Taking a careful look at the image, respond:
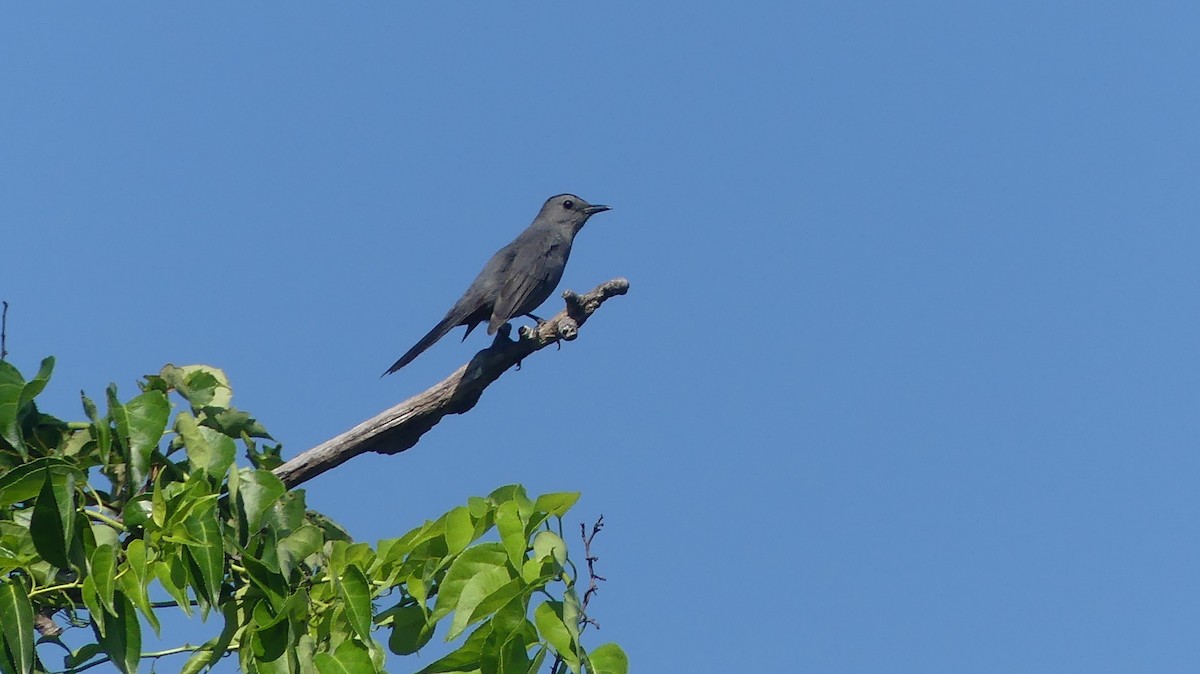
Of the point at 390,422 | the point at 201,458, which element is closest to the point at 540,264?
the point at 390,422

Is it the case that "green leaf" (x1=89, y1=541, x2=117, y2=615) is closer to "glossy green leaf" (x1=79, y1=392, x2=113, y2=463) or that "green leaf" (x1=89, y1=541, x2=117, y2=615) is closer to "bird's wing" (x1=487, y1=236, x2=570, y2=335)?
"glossy green leaf" (x1=79, y1=392, x2=113, y2=463)

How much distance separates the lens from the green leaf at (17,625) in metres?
2.83

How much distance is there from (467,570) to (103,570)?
855mm

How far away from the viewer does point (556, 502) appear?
3.04 metres

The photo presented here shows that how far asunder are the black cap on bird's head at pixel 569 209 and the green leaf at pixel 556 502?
6746 millimetres

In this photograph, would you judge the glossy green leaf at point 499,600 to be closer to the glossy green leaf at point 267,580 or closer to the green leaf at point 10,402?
the glossy green leaf at point 267,580

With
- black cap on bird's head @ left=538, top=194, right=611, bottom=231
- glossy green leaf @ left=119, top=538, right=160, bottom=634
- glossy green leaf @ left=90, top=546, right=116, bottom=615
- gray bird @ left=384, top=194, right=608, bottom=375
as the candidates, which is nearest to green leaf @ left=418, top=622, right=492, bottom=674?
glossy green leaf @ left=119, top=538, right=160, bottom=634

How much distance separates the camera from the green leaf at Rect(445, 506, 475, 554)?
3.08 m

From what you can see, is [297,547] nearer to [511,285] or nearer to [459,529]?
[459,529]

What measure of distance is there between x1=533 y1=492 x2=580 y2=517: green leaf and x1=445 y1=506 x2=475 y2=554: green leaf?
0.18 metres

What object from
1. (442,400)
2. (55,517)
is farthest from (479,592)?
(442,400)

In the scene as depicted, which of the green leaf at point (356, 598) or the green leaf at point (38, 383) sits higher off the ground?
the green leaf at point (38, 383)

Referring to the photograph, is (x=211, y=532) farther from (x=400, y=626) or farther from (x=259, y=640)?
(x=400, y=626)

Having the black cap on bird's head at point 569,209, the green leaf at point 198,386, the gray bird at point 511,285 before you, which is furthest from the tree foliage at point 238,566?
the black cap on bird's head at point 569,209
